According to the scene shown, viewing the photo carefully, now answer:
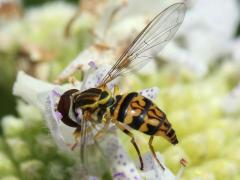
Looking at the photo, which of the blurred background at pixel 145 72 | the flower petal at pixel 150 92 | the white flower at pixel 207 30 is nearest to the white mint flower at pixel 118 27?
the blurred background at pixel 145 72

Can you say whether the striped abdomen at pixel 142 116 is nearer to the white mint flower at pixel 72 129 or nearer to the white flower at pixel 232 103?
the white mint flower at pixel 72 129

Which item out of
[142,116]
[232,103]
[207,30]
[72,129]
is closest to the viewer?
[142,116]

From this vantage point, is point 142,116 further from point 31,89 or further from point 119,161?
point 31,89

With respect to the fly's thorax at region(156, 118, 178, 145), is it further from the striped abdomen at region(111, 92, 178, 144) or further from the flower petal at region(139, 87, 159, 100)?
the flower petal at region(139, 87, 159, 100)

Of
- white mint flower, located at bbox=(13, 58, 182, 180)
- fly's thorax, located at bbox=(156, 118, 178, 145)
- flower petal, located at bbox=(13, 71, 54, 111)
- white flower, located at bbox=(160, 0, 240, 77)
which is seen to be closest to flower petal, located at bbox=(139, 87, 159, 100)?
white mint flower, located at bbox=(13, 58, 182, 180)

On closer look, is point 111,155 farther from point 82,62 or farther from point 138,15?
point 138,15

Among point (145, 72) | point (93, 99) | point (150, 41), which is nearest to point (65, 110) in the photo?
point (93, 99)
